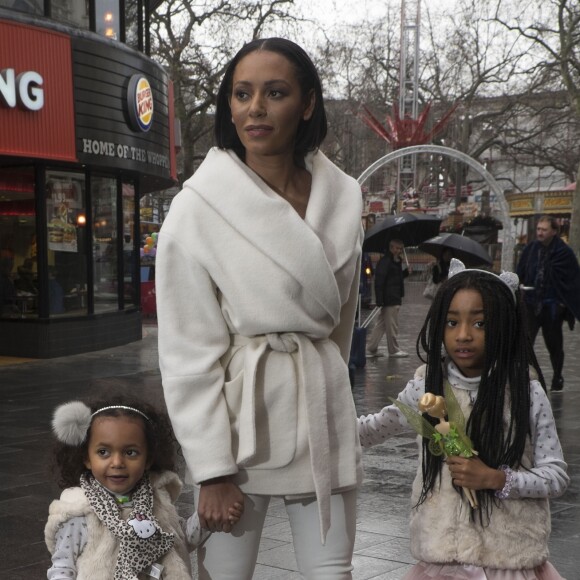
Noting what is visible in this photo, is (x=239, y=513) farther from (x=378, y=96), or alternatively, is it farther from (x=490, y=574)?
(x=378, y=96)

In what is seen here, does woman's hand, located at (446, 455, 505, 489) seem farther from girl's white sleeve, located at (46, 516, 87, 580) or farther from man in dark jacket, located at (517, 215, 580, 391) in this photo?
man in dark jacket, located at (517, 215, 580, 391)

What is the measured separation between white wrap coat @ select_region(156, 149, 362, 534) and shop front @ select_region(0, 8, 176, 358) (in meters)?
11.0

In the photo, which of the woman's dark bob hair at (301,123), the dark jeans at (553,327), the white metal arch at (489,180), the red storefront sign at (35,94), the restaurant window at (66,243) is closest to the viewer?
the woman's dark bob hair at (301,123)

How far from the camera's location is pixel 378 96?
46469 mm

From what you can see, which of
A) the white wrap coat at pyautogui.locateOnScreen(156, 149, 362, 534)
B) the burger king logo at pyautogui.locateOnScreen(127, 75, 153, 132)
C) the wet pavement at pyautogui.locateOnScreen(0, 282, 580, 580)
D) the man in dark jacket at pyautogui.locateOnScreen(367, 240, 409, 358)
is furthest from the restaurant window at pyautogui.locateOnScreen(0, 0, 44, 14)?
the white wrap coat at pyautogui.locateOnScreen(156, 149, 362, 534)

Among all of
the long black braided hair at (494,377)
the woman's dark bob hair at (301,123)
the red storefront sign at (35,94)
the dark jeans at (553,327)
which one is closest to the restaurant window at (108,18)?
the red storefront sign at (35,94)

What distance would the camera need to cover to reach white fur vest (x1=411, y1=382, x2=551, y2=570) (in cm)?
272

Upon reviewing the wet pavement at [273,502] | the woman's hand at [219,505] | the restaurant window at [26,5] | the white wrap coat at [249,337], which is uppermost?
the restaurant window at [26,5]

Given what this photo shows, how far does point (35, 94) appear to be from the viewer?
13156 mm

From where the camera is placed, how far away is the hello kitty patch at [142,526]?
9.21 ft

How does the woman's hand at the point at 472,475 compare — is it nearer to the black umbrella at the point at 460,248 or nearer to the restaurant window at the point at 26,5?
the black umbrella at the point at 460,248

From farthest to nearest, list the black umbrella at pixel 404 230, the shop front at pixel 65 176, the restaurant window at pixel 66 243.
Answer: the restaurant window at pixel 66 243
the black umbrella at pixel 404 230
the shop front at pixel 65 176

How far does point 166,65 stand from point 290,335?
30173 millimetres

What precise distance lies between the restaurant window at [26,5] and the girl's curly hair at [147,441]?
37.2 ft
